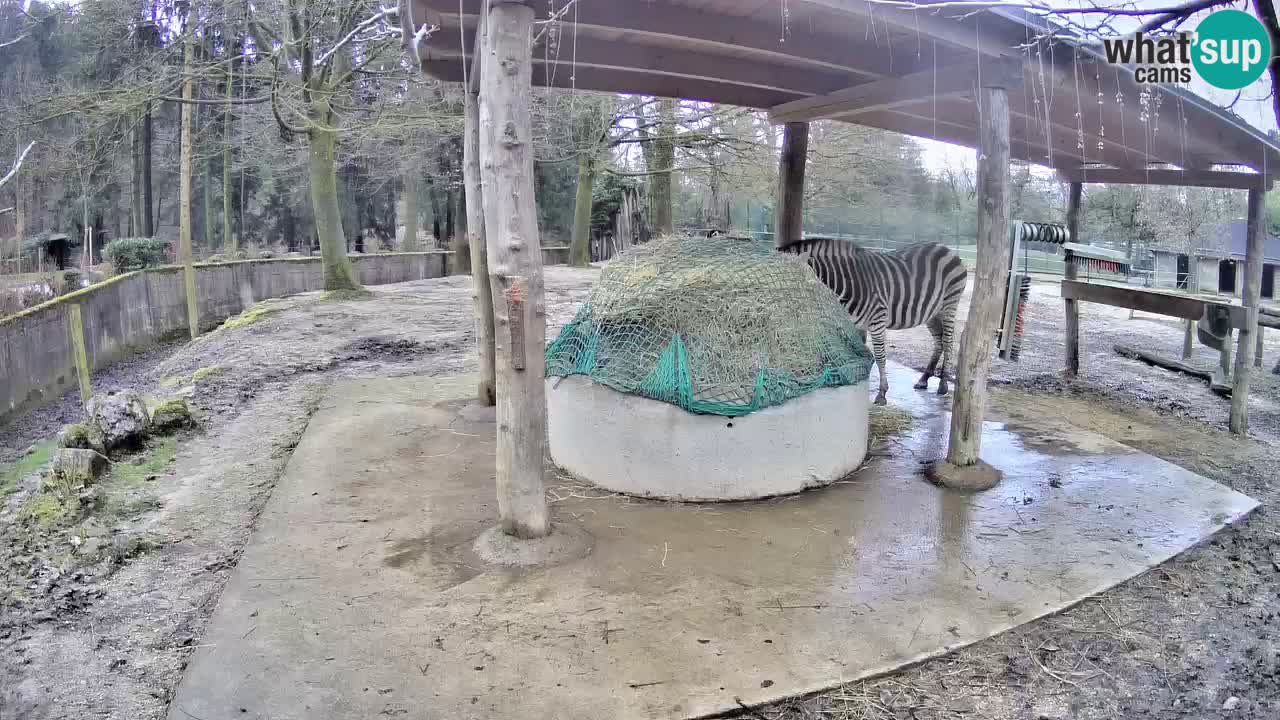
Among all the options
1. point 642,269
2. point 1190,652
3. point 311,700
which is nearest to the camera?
point 311,700

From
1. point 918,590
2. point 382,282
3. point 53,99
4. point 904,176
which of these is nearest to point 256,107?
point 382,282

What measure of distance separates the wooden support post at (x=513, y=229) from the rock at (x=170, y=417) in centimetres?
418

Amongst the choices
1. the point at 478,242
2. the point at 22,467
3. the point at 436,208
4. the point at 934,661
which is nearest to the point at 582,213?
the point at 436,208

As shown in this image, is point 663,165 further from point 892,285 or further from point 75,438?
point 75,438

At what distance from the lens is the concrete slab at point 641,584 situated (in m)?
3.10

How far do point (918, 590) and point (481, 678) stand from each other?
2.12 meters

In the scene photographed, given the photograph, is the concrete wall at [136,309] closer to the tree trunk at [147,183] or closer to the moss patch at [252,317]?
the moss patch at [252,317]

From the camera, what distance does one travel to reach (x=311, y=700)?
2994mm

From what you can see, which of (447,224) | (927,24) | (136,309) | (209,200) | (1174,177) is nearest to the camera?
(927,24)

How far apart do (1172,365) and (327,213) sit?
1453cm

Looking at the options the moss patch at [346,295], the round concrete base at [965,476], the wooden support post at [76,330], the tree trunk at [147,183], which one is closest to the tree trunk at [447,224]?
the tree trunk at [147,183]

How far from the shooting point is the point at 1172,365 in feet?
33.3

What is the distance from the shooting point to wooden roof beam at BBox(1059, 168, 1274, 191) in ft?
24.7

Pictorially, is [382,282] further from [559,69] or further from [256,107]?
[559,69]
